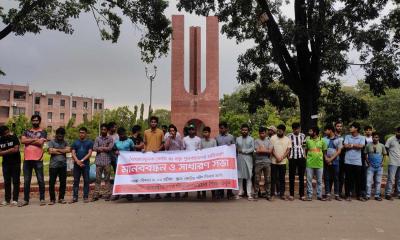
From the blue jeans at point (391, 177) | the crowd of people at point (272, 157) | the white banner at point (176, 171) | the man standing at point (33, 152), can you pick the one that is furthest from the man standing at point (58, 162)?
the blue jeans at point (391, 177)

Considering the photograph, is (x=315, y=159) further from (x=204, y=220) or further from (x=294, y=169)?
(x=204, y=220)

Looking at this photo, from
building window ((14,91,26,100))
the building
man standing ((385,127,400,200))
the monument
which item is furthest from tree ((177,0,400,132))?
building window ((14,91,26,100))

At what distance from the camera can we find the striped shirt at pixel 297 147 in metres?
9.54

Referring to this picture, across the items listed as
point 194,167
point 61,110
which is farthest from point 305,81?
point 61,110

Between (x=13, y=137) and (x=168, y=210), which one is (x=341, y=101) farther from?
(x=13, y=137)

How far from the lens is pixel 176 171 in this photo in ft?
30.2

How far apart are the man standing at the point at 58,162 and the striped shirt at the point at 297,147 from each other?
5.02m

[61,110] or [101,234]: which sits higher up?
[61,110]

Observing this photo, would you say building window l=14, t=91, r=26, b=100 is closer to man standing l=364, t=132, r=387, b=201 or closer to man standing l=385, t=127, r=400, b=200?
man standing l=364, t=132, r=387, b=201

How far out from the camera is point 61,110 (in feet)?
290

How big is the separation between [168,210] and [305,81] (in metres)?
7.42

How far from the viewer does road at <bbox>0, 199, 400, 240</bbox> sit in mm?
6156

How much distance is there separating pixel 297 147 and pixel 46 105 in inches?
3302

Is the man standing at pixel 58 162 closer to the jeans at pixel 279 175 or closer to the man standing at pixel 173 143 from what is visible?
the man standing at pixel 173 143
